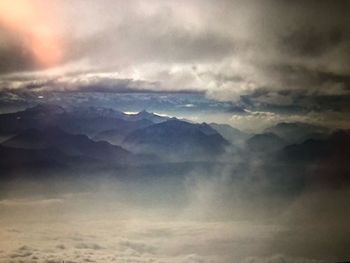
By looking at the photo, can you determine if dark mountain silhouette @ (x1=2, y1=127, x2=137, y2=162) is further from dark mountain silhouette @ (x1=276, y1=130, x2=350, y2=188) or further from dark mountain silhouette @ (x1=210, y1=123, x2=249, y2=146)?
dark mountain silhouette @ (x1=276, y1=130, x2=350, y2=188)

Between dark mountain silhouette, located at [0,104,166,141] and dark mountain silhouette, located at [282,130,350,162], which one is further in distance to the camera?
dark mountain silhouette, located at [282,130,350,162]

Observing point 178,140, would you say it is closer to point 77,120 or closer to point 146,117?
point 146,117

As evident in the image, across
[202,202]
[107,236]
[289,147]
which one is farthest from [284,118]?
[107,236]

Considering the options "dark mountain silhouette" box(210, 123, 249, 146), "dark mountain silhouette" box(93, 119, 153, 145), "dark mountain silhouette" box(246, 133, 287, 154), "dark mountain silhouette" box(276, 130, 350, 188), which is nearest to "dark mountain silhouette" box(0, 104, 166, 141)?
"dark mountain silhouette" box(93, 119, 153, 145)

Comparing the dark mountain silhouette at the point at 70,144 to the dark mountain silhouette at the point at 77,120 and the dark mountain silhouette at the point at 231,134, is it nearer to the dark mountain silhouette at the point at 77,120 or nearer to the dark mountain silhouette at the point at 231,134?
the dark mountain silhouette at the point at 77,120

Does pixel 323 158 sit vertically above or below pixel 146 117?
below

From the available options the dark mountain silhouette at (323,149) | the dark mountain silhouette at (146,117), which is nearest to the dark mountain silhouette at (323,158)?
the dark mountain silhouette at (323,149)

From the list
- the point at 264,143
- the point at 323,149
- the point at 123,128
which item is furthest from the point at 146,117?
the point at 323,149

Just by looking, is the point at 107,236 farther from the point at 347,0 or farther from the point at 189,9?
the point at 347,0
